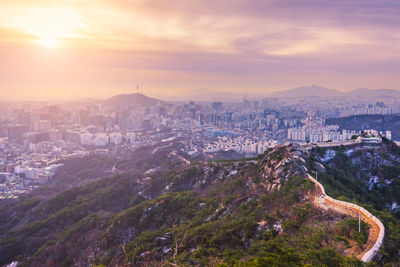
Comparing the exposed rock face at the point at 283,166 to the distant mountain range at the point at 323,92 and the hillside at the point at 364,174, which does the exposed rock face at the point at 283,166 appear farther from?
the distant mountain range at the point at 323,92

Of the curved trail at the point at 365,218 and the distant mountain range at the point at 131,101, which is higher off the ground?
the distant mountain range at the point at 131,101

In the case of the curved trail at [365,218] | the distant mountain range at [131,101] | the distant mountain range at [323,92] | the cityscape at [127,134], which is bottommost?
A: the cityscape at [127,134]

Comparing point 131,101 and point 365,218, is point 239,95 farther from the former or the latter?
point 365,218

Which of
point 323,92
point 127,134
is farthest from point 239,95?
point 127,134

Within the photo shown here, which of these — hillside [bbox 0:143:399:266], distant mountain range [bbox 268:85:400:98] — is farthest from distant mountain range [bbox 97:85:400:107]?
hillside [bbox 0:143:399:266]

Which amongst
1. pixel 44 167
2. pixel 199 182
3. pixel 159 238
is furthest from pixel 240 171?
pixel 44 167

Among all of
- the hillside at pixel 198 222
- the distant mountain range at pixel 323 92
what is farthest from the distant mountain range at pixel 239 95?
the hillside at pixel 198 222

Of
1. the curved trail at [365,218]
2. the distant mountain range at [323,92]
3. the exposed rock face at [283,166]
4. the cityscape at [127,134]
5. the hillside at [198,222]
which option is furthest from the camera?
the distant mountain range at [323,92]
